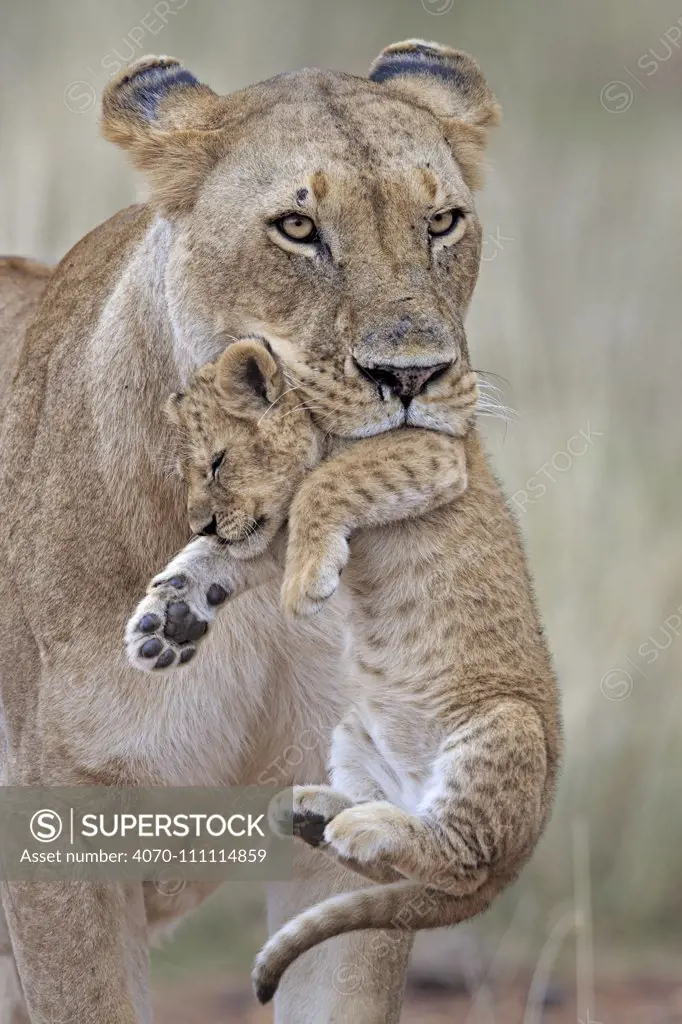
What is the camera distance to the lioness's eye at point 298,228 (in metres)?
3.07

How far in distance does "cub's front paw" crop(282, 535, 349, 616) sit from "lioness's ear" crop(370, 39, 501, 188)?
105 centimetres

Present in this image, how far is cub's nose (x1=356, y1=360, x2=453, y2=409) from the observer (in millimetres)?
2848

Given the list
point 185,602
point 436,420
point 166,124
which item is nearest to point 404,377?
point 436,420

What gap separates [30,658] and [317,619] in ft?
1.96

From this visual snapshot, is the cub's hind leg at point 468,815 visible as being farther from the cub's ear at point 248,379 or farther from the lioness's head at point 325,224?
the cub's ear at point 248,379

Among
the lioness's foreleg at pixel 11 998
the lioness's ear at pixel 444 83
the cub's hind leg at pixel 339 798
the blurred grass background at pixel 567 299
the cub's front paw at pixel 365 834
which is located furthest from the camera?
the blurred grass background at pixel 567 299

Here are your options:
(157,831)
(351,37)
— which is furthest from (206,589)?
(351,37)

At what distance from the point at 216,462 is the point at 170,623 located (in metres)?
0.27

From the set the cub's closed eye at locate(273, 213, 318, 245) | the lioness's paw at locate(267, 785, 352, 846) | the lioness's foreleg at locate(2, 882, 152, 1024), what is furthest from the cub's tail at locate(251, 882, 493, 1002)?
the cub's closed eye at locate(273, 213, 318, 245)

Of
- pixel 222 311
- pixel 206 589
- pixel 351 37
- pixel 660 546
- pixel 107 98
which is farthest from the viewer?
pixel 351 37

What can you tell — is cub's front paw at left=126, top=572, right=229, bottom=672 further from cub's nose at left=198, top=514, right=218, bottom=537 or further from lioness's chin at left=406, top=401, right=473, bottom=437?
lioness's chin at left=406, top=401, right=473, bottom=437

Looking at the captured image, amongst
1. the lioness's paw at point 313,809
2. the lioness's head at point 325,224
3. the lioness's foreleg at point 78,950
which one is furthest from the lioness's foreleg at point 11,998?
the lioness's head at point 325,224

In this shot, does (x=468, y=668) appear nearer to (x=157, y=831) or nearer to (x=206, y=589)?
(x=206, y=589)

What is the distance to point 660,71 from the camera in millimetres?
7270
